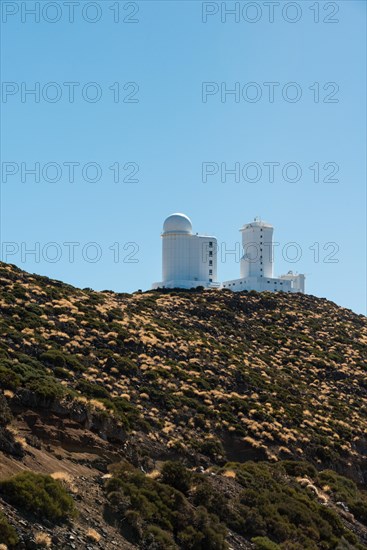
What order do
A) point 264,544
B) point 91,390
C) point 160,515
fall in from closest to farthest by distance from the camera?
point 160,515 → point 264,544 → point 91,390

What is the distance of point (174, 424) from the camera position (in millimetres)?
35031

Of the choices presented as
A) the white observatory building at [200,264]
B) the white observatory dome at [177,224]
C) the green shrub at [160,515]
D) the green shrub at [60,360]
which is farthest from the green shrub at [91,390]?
the white observatory dome at [177,224]

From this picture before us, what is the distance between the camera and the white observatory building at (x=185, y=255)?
79812mm

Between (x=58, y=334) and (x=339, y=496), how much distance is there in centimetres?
1538

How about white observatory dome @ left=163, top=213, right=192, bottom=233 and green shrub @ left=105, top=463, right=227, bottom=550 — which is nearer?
green shrub @ left=105, top=463, right=227, bottom=550

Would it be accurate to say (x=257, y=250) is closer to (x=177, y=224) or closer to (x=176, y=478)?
(x=177, y=224)

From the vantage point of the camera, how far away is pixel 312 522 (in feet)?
82.6

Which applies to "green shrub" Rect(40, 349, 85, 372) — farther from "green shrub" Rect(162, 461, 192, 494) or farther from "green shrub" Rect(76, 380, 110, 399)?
"green shrub" Rect(162, 461, 192, 494)

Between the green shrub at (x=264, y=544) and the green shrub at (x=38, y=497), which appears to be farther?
the green shrub at (x=264, y=544)

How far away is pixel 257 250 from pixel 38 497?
68944 mm

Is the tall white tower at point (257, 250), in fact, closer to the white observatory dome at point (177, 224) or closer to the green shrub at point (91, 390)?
the white observatory dome at point (177, 224)

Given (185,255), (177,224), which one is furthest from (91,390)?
(177,224)

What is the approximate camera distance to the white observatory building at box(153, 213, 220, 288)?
7981cm

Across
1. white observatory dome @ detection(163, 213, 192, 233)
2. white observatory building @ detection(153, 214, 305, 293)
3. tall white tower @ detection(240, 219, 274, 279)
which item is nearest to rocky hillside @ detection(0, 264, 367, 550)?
white observatory building @ detection(153, 214, 305, 293)
